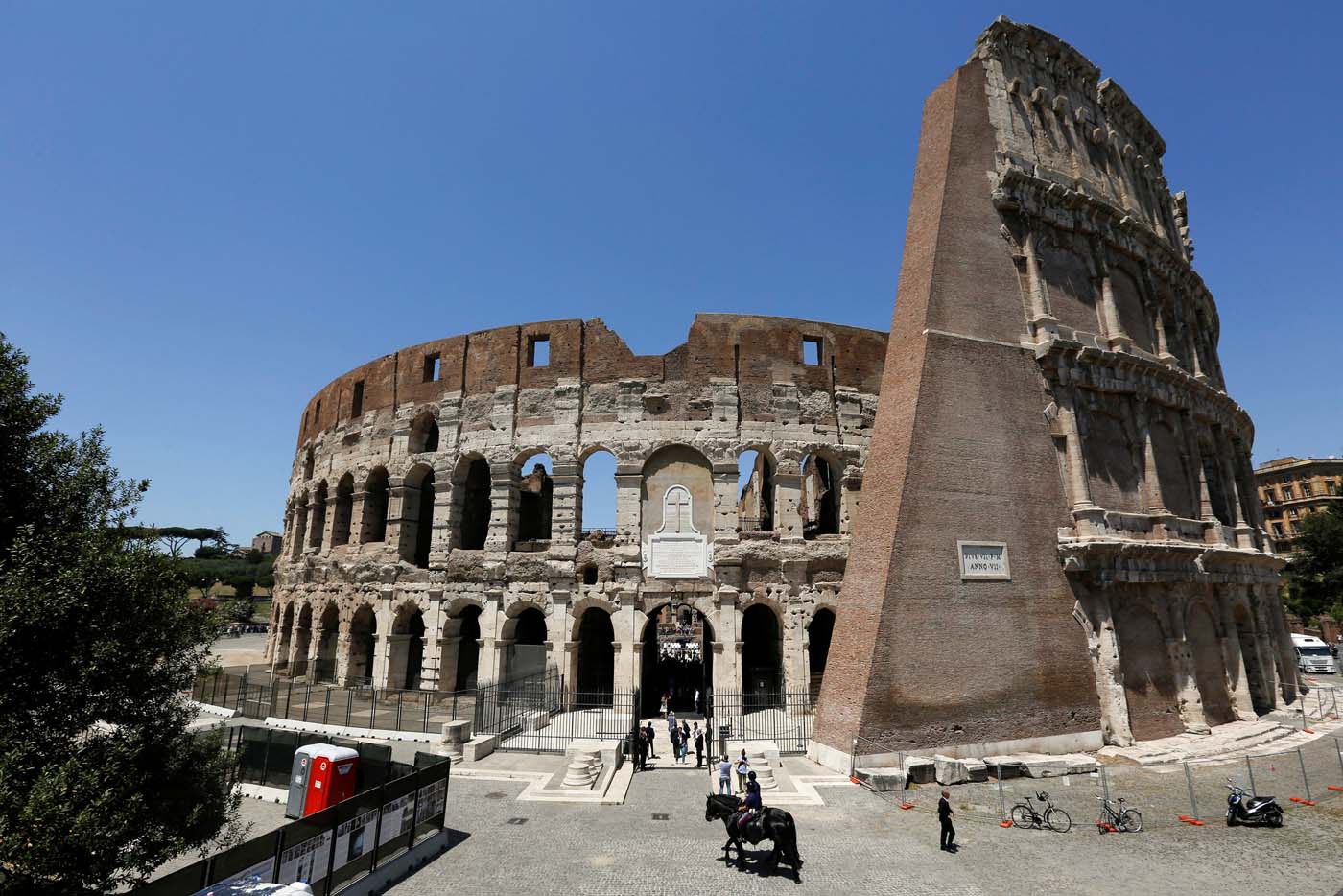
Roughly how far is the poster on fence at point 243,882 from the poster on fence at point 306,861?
0.16 m

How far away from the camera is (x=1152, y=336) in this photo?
23.7 m

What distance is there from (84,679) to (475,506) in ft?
69.4

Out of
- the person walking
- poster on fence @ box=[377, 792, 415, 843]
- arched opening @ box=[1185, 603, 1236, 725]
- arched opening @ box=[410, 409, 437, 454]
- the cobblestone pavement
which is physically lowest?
the cobblestone pavement

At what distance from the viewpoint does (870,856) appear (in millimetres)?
10398

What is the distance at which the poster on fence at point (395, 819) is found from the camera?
376 inches

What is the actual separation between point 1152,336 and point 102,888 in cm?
3081

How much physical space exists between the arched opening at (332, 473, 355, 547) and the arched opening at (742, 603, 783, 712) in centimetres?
1858

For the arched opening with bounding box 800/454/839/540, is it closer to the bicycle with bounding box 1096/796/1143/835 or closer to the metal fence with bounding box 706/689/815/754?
the metal fence with bounding box 706/689/815/754

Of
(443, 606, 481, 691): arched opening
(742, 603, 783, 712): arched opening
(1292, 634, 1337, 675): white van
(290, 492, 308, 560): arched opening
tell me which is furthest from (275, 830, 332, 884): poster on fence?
(1292, 634, 1337, 675): white van

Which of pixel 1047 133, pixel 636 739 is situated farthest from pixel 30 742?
pixel 1047 133

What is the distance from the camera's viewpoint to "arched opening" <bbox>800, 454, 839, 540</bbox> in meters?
29.1

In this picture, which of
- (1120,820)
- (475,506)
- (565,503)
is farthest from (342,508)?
(1120,820)

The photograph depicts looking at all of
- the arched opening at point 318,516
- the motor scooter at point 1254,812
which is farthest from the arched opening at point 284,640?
the motor scooter at point 1254,812

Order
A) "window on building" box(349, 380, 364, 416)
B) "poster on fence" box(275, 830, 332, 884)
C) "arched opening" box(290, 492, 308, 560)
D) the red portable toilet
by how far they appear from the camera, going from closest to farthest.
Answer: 1. "poster on fence" box(275, 830, 332, 884)
2. the red portable toilet
3. "window on building" box(349, 380, 364, 416)
4. "arched opening" box(290, 492, 308, 560)
